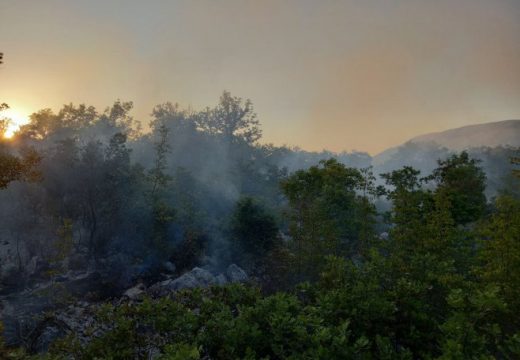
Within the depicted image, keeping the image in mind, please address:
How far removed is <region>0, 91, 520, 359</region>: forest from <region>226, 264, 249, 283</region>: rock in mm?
117

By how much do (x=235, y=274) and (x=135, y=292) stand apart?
6574 mm

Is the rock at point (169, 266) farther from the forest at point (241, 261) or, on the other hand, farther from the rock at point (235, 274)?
the rock at point (235, 274)

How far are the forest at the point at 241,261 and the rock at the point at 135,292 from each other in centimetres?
18

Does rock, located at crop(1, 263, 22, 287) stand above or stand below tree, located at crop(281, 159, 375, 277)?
below

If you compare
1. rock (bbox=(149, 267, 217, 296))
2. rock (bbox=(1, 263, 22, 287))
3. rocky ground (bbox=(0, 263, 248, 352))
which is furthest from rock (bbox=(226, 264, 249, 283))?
rock (bbox=(1, 263, 22, 287))

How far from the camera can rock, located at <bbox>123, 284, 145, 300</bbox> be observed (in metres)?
21.8

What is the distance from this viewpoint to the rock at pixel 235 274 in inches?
963

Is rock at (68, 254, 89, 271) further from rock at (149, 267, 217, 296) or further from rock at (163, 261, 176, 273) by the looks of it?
rock at (149, 267, 217, 296)

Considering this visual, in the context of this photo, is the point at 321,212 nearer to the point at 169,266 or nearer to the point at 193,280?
the point at 193,280

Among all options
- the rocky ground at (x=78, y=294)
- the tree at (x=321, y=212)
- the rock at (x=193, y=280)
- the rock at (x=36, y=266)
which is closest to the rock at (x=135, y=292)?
the rocky ground at (x=78, y=294)

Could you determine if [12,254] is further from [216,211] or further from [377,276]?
[377,276]

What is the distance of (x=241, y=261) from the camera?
27.8 metres

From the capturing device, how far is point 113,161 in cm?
2827

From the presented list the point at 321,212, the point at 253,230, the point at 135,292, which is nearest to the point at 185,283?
the point at 135,292
